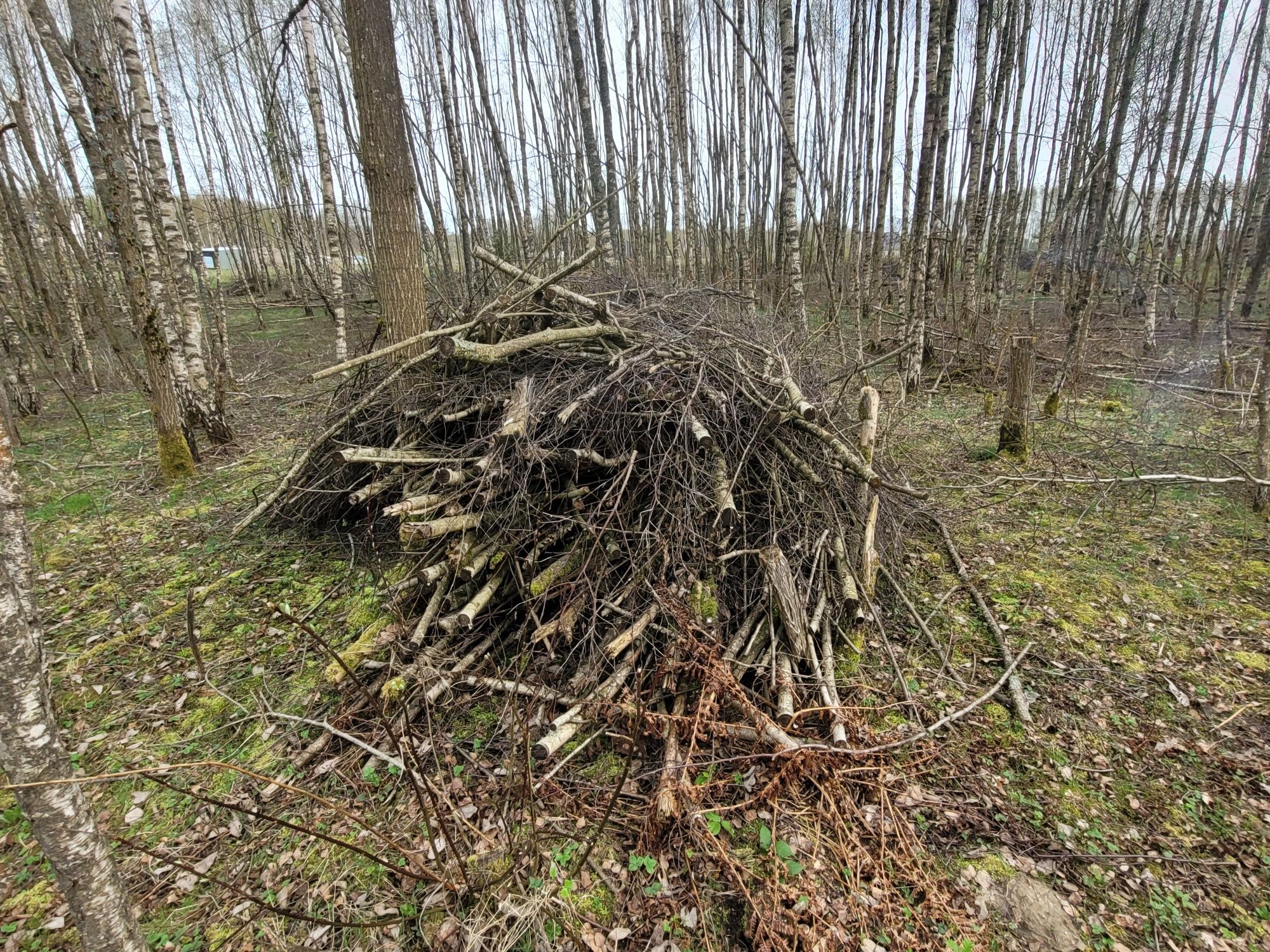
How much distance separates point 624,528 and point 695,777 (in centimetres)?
137

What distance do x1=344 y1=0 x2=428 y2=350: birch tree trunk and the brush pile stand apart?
0.80 m

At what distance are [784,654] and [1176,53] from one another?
18.2 meters

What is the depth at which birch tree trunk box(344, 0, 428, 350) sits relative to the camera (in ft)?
Result: 14.4

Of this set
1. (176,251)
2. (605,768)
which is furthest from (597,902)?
(176,251)

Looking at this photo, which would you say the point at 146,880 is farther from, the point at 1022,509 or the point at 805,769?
the point at 1022,509

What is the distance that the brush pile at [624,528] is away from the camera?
9.49 feet

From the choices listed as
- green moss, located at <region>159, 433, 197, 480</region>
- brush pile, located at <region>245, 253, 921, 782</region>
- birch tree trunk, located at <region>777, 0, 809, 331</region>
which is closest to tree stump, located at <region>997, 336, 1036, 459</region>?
birch tree trunk, located at <region>777, 0, 809, 331</region>

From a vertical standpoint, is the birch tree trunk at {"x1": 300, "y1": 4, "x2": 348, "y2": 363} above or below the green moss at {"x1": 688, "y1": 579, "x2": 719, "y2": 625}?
above

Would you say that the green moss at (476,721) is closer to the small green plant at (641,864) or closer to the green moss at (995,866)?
the small green plant at (641,864)

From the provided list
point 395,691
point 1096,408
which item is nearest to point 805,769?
point 395,691

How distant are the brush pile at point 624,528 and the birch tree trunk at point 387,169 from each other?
0.80 m

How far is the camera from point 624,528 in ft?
10.9

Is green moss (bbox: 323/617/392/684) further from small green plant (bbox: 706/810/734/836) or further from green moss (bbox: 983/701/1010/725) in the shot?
green moss (bbox: 983/701/1010/725)

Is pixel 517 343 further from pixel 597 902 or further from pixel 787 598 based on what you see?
pixel 597 902
